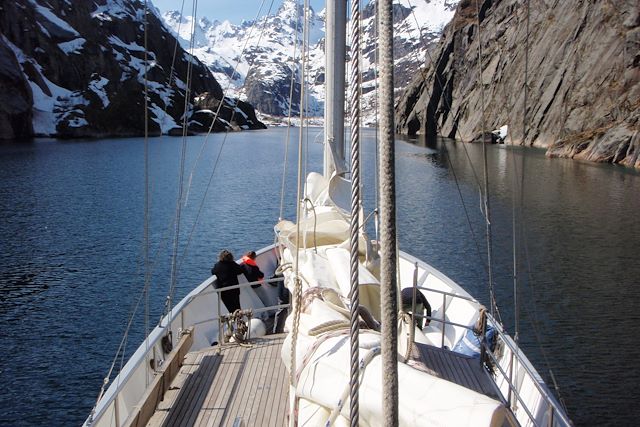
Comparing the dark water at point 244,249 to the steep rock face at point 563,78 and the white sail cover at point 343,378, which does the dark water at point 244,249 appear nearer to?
the white sail cover at point 343,378

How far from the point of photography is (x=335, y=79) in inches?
364

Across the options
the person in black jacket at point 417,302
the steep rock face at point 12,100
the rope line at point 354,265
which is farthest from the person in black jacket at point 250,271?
the steep rock face at point 12,100

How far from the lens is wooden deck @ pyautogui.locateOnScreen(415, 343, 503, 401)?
21.3 feet

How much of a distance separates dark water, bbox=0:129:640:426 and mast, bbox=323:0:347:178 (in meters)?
3.36

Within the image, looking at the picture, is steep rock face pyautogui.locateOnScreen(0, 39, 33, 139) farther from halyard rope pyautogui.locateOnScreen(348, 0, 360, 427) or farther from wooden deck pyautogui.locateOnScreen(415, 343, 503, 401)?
halyard rope pyautogui.locateOnScreen(348, 0, 360, 427)

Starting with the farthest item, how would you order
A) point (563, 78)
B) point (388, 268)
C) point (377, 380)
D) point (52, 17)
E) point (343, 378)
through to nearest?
1. point (52, 17)
2. point (563, 78)
3. point (343, 378)
4. point (377, 380)
5. point (388, 268)

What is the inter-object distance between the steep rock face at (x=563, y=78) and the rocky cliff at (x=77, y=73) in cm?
4151

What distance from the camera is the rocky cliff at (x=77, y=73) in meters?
91.1

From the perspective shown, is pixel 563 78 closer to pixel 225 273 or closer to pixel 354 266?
pixel 225 273

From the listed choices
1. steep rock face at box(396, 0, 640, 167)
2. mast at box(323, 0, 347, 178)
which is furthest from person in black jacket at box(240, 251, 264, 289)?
steep rock face at box(396, 0, 640, 167)

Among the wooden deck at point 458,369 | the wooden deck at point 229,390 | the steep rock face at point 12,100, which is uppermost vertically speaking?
the steep rock face at point 12,100

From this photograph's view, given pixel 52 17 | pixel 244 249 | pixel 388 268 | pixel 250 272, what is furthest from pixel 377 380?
pixel 52 17

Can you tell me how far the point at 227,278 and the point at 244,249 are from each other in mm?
12835

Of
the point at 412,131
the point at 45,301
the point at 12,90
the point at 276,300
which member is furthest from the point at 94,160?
the point at 412,131
